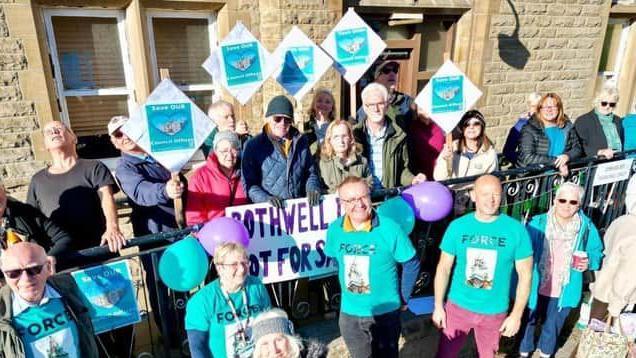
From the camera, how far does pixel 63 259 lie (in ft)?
7.56

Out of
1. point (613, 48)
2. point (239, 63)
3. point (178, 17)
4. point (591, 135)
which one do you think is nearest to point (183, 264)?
point (239, 63)

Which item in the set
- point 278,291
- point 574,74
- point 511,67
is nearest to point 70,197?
point 278,291

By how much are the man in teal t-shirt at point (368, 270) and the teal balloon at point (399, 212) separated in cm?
36

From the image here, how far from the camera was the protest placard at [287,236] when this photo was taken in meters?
2.89

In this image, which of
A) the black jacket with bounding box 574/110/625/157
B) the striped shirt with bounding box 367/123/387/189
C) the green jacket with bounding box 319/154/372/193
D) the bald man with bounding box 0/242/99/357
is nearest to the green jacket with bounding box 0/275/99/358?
the bald man with bounding box 0/242/99/357

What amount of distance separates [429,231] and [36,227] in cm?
291

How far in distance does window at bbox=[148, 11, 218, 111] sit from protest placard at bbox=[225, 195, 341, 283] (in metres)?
3.20

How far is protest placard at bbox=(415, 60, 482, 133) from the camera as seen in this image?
3.61 meters

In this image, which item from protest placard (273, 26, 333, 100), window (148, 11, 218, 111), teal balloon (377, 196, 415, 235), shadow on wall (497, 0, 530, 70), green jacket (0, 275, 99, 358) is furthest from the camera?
shadow on wall (497, 0, 530, 70)

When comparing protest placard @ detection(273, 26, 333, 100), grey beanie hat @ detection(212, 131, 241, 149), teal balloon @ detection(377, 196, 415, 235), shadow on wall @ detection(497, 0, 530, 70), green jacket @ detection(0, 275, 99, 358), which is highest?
shadow on wall @ detection(497, 0, 530, 70)

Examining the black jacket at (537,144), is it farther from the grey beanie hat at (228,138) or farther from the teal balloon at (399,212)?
the grey beanie hat at (228,138)

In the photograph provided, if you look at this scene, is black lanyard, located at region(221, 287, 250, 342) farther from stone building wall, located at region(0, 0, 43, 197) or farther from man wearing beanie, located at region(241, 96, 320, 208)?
stone building wall, located at region(0, 0, 43, 197)

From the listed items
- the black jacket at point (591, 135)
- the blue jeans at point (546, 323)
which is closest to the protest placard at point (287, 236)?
the blue jeans at point (546, 323)

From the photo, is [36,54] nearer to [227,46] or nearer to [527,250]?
[227,46]
